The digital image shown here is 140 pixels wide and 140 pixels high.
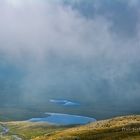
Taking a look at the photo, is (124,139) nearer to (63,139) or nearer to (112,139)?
(112,139)

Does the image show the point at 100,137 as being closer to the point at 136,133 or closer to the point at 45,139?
the point at 136,133

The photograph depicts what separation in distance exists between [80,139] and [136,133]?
13.2m

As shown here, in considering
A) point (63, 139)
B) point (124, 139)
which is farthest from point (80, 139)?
point (124, 139)

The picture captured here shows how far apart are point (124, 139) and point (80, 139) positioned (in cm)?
1236

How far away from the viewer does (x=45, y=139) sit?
409ft

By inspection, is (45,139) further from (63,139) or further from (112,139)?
(112,139)

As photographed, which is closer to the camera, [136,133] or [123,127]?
[136,133]

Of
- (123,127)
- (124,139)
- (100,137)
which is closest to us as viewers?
(124,139)

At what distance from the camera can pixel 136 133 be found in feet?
328

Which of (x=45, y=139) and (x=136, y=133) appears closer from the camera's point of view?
(x=136, y=133)

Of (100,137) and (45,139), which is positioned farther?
(45,139)

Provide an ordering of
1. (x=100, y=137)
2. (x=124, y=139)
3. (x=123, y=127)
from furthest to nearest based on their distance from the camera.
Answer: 1. (x=123, y=127)
2. (x=100, y=137)
3. (x=124, y=139)

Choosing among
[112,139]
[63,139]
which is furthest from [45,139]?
[112,139]

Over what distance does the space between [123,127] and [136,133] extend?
75.9ft
